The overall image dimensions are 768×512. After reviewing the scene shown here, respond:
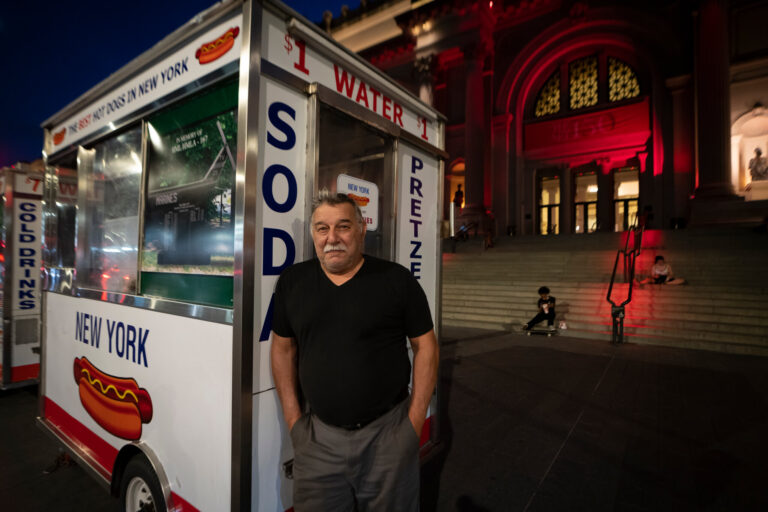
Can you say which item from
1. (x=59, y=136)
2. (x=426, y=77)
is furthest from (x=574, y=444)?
(x=426, y=77)

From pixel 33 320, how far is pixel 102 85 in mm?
3738

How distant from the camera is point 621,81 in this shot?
64.3ft

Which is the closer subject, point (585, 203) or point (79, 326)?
point (79, 326)

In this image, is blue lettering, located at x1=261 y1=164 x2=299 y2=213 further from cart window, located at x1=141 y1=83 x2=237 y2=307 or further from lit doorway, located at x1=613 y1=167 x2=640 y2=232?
lit doorway, located at x1=613 y1=167 x2=640 y2=232

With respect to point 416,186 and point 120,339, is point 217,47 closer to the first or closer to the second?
point 416,186

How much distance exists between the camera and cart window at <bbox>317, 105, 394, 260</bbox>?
2.71m

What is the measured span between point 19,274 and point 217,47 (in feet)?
15.5

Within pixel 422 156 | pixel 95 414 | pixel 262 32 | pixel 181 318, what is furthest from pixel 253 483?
pixel 422 156

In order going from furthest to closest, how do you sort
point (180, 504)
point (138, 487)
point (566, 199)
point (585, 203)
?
point (585, 203) < point (566, 199) < point (138, 487) < point (180, 504)

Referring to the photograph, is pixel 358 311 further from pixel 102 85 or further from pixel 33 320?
pixel 33 320

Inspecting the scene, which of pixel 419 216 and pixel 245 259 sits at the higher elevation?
pixel 419 216

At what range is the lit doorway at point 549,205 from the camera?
21.7 metres

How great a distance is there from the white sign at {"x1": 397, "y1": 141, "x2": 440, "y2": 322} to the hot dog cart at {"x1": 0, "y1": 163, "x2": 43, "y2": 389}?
483cm

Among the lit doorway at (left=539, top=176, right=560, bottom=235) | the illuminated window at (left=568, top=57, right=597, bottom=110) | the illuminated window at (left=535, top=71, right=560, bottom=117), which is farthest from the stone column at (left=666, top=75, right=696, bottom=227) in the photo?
the lit doorway at (left=539, top=176, right=560, bottom=235)
